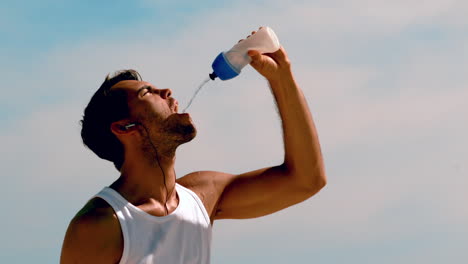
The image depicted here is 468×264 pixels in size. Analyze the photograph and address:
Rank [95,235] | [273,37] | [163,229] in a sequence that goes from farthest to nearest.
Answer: [273,37], [163,229], [95,235]

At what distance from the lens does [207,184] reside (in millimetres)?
6176

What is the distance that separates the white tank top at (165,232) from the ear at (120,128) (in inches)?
17.3

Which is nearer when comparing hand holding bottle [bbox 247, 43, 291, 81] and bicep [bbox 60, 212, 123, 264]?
bicep [bbox 60, 212, 123, 264]

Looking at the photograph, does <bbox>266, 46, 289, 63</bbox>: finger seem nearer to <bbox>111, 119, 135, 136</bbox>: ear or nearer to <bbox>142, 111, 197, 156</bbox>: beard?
<bbox>142, 111, 197, 156</bbox>: beard

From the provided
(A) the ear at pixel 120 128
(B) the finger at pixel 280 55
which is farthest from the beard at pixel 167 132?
(B) the finger at pixel 280 55

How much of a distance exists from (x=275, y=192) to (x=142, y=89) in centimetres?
132

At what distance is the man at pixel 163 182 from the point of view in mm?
5312

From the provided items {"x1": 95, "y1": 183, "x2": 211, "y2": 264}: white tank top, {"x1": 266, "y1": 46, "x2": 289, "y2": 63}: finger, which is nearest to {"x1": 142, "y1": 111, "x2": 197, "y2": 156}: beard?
{"x1": 95, "y1": 183, "x2": 211, "y2": 264}: white tank top

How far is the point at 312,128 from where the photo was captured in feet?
20.3

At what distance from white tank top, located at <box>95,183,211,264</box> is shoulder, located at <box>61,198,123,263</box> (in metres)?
0.06

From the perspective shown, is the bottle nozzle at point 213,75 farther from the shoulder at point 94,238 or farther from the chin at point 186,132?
the shoulder at point 94,238

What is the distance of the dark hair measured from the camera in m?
5.82

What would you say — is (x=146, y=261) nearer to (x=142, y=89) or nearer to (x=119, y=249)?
(x=119, y=249)

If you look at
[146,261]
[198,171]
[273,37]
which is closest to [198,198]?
[198,171]
